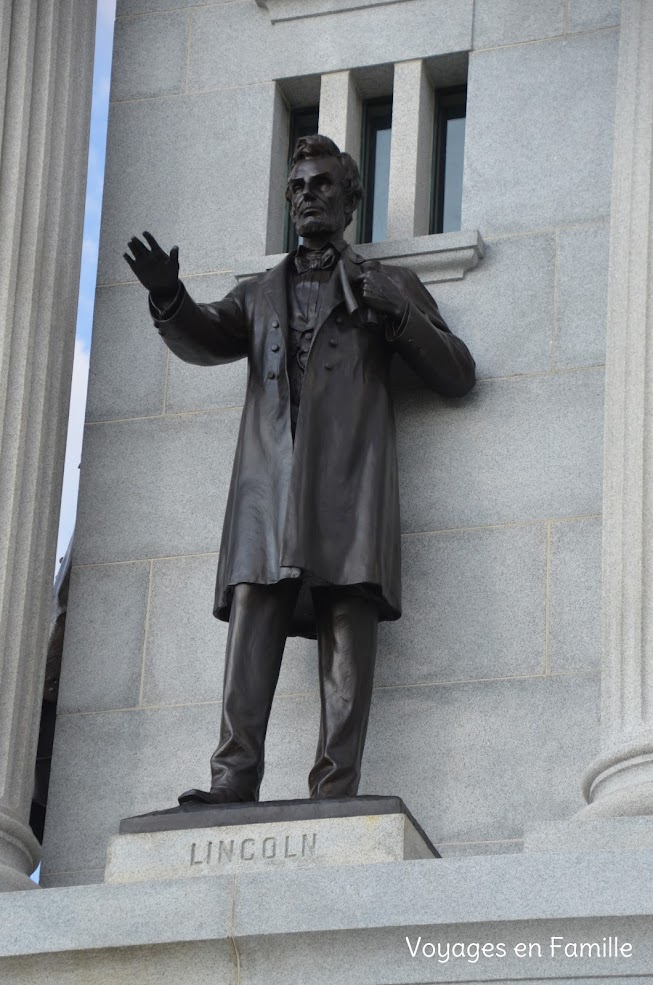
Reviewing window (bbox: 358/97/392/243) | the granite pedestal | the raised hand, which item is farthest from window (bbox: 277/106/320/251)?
the granite pedestal

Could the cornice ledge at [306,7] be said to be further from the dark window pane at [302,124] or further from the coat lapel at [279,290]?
the coat lapel at [279,290]

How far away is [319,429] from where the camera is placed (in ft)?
29.4

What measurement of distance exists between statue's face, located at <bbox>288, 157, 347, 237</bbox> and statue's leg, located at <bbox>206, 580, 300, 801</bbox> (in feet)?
5.35

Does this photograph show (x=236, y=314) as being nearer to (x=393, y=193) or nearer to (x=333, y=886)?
(x=393, y=193)

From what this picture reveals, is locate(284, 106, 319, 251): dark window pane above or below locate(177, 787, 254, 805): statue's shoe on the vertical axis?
above

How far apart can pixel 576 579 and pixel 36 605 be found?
7.53ft

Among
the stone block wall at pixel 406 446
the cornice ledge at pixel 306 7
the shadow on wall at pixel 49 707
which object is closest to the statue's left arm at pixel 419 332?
the stone block wall at pixel 406 446

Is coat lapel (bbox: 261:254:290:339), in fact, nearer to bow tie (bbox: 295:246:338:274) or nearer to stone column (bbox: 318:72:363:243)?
bow tie (bbox: 295:246:338:274)

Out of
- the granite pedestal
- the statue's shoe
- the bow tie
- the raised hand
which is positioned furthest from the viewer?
the bow tie

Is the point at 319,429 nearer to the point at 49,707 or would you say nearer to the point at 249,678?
the point at 249,678

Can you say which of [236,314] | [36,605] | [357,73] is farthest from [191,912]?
[357,73]

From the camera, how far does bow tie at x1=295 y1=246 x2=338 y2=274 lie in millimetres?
9391

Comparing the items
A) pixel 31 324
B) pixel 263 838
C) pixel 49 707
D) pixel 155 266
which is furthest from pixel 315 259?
pixel 263 838

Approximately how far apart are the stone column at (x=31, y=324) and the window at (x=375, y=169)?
1359 millimetres
